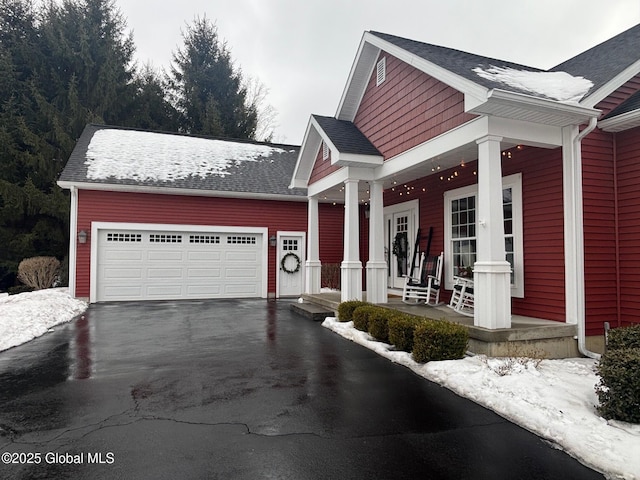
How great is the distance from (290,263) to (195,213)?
3.28 m

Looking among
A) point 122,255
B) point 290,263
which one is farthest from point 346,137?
point 122,255

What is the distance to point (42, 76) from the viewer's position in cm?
1797

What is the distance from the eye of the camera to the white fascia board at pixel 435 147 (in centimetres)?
517

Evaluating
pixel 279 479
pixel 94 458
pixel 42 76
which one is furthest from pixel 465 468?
pixel 42 76

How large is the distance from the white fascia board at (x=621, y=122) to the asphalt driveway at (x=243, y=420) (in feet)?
14.0

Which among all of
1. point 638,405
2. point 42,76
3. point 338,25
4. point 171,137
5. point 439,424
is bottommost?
point 439,424

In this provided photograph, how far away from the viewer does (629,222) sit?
5.33 meters

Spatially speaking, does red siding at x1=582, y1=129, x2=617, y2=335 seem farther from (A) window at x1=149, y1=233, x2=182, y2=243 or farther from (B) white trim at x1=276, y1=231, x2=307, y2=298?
(A) window at x1=149, y1=233, x2=182, y2=243

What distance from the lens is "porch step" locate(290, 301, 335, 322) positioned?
26.5 ft

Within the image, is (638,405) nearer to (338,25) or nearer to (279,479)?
(279,479)

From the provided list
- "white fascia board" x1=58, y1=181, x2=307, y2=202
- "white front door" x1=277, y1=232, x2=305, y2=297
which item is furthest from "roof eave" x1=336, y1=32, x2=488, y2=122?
"white front door" x1=277, y1=232, x2=305, y2=297

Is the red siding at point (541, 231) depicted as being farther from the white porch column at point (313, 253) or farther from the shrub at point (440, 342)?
the white porch column at point (313, 253)

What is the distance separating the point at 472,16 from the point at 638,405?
15.5 metres

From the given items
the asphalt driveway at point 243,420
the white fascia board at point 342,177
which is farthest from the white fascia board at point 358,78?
the asphalt driveway at point 243,420
